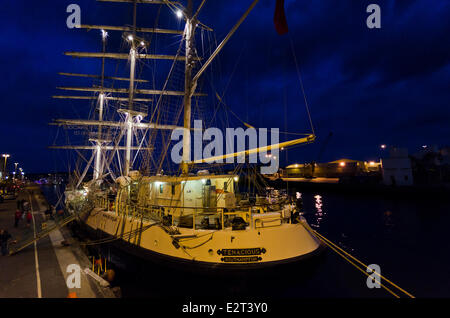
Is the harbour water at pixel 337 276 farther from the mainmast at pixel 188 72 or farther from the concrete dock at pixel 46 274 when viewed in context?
the mainmast at pixel 188 72

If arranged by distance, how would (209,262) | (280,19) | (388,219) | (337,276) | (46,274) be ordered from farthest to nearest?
(388,219) < (337,276) < (209,262) < (46,274) < (280,19)

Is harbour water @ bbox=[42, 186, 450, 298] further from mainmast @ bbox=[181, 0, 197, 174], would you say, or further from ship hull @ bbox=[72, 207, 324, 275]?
mainmast @ bbox=[181, 0, 197, 174]

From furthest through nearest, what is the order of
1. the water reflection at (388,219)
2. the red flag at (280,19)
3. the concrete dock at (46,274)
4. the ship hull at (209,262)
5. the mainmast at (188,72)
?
1. the water reflection at (388,219)
2. the mainmast at (188,72)
3. the ship hull at (209,262)
4. the red flag at (280,19)
5. the concrete dock at (46,274)

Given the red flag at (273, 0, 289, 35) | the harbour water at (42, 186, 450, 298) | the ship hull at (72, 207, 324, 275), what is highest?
the red flag at (273, 0, 289, 35)

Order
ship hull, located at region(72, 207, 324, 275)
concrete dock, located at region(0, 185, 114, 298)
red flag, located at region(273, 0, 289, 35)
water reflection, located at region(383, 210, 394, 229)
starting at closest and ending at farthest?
concrete dock, located at region(0, 185, 114, 298) → red flag, located at region(273, 0, 289, 35) → ship hull, located at region(72, 207, 324, 275) → water reflection, located at region(383, 210, 394, 229)

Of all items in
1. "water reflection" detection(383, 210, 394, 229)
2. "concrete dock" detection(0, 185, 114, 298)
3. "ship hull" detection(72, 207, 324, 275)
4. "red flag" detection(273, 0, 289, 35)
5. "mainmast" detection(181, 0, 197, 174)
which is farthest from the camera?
"water reflection" detection(383, 210, 394, 229)

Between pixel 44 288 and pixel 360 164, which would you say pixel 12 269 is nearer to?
pixel 44 288

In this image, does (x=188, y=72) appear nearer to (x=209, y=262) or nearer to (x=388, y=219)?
(x=209, y=262)

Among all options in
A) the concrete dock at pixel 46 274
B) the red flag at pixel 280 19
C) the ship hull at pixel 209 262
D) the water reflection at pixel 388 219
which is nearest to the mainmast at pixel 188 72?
the ship hull at pixel 209 262

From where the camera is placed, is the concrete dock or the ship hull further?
the ship hull

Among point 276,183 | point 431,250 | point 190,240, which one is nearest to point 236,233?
point 190,240

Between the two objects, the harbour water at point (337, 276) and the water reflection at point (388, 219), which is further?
the water reflection at point (388, 219)

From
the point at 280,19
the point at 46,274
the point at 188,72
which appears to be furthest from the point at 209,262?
the point at 188,72

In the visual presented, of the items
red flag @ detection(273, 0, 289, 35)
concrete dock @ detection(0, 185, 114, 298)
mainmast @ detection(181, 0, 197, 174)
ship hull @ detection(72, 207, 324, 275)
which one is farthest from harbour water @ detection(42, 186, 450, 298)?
red flag @ detection(273, 0, 289, 35)
